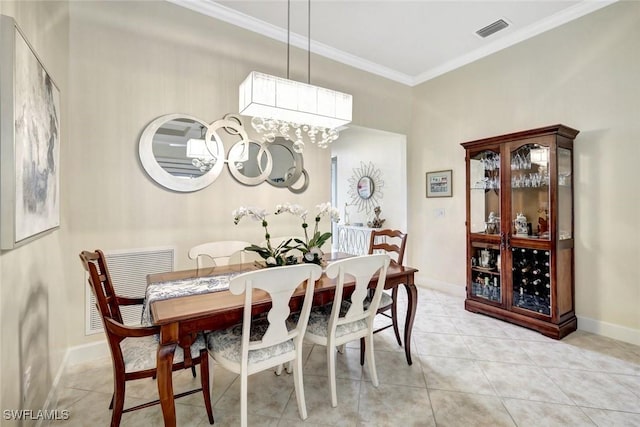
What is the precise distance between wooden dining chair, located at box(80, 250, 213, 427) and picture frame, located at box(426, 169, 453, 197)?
11.7 ft

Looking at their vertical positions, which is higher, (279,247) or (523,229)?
(523,229)

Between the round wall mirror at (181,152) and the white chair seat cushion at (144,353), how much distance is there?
4.79ft

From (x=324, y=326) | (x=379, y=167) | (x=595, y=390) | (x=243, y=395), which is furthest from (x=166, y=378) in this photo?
(x=379, y=167)

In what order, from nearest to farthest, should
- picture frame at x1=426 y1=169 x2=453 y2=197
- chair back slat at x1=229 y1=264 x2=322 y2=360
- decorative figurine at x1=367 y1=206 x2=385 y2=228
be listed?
1. chair back slat at x1=229 y1=264 x2=322 y2=360
2. picture frame at x1=426 y1=169 x2=453 y2=197
3. decorative figurine at x1=367 y1=206 x2=385 y2=228

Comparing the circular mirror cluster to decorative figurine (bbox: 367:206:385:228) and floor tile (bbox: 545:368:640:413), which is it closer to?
decorative figurine (bbox: 367:206:385:228)

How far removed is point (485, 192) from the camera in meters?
3.49

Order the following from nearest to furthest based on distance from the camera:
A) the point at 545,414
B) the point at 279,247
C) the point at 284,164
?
1. the point at 545,414
2. the point at 279,247
3. the point at 284,164

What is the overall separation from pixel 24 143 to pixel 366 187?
482 cm

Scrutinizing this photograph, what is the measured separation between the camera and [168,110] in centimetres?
276

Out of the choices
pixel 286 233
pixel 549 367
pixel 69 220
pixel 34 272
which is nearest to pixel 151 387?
pixel 34 272

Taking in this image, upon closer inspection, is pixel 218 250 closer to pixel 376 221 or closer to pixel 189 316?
pixel 189 316

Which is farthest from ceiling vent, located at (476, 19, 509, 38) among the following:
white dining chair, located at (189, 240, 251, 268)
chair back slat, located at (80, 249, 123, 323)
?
chair back slat, located at (80, 249, 123, 323)

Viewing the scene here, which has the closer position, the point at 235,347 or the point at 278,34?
the point at 235,347

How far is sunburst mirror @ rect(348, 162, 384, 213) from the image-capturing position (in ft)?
17.9
